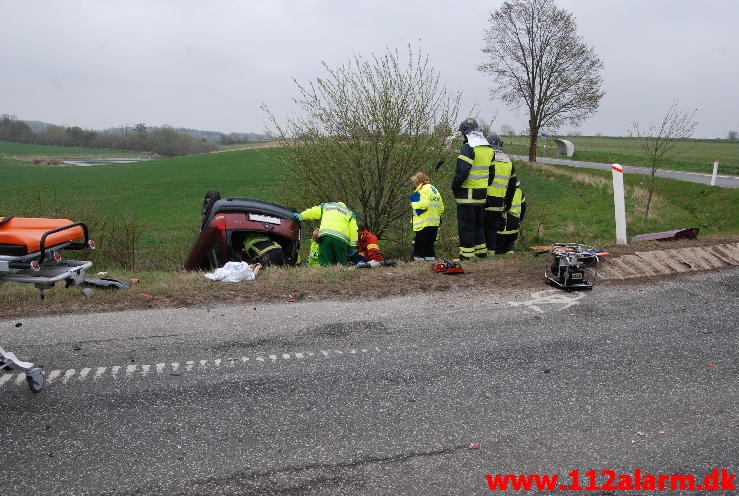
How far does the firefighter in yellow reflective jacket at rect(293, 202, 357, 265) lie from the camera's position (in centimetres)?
838

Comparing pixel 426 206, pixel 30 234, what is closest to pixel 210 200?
pixel 426 206

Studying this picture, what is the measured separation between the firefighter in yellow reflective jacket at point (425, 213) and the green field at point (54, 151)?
70032mm

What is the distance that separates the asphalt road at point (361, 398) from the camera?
3.18m

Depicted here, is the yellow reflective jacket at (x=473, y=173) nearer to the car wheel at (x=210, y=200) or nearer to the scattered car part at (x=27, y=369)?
the car wheel at (x=210, y=200)

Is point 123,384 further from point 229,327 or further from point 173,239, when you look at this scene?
point 173,239

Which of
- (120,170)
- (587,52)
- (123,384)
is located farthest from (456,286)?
(120,170)

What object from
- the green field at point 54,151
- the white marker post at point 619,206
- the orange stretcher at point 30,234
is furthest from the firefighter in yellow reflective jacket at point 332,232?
the green field at point 54,151

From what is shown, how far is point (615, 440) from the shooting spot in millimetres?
3482

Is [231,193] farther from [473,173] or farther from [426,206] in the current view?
[473,173]

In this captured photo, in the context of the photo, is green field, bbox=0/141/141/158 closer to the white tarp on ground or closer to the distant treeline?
the distant treeline

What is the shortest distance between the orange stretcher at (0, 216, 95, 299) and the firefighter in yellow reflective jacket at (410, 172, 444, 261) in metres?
5.75

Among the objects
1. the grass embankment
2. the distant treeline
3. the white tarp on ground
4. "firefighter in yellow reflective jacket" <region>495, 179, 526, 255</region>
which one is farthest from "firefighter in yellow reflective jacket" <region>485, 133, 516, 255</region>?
the distant treeline

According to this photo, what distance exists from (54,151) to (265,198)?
6303 centimetres

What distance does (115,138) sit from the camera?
80000 mm
